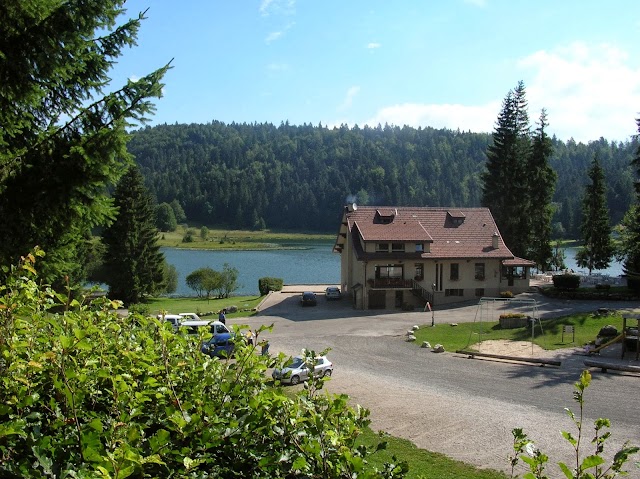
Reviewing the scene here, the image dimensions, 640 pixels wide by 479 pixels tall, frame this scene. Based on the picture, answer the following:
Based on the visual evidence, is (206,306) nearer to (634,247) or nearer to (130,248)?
(130,248)

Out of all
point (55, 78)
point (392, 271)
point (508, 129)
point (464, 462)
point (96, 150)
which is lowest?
point (464, 462)

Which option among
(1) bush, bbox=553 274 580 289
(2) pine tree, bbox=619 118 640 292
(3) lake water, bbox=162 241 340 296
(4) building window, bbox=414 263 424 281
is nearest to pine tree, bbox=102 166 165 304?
(3) lake water, bbox=162 241 340 296

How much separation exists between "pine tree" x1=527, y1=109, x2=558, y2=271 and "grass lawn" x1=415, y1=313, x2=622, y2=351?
24.1 m

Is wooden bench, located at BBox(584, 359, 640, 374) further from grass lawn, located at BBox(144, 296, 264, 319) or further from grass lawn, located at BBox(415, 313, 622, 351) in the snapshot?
grass lawn, located at BBox(144, 296, 264, 319)

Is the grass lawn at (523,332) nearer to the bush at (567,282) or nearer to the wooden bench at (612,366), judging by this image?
the wooden bench at (612,366)

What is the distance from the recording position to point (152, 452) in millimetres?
3639

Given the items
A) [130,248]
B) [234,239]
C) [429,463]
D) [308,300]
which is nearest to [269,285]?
[308,300]

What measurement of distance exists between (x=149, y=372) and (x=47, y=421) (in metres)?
0.77

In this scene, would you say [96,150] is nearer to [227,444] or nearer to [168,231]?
[227,444]

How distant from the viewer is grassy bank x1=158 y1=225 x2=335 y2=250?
5394 inches

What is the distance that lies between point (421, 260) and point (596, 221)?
3245cm

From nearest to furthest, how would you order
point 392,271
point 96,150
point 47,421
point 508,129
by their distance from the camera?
point 47,421, point 96,150, point 392,271, point 508,129

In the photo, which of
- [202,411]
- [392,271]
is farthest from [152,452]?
[392,271]

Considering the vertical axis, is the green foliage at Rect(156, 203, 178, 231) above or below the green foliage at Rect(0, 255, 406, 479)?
above
